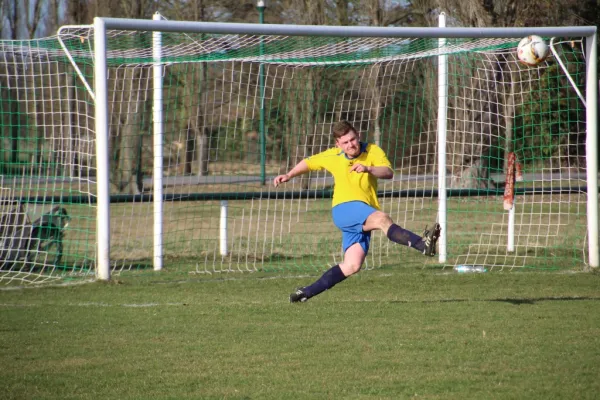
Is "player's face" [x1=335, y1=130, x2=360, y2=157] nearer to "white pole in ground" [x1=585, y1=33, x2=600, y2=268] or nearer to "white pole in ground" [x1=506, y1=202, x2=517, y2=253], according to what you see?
"white pole in ground" [x1=585, y1=33, x2=600, y2=268]

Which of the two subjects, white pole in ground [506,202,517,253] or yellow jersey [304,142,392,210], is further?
white pole in ground [506,202,517,253]

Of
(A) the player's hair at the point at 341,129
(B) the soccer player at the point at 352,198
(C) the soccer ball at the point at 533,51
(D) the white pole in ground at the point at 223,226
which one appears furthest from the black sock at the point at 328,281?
(D) the white pole in ground at the point at 223,226

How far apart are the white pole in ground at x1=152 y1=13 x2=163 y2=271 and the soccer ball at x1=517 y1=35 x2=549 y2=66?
4.58 metres

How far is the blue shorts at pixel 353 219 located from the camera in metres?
7.52

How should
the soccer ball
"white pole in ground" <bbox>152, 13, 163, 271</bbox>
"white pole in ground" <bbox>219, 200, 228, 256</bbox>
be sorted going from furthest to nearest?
"white pole in ground" <bbox>219, 200, 228, 256</bbox> < "white pole in ground" <bbox>152, 13, 163, 271</bbox> < the soccer ball

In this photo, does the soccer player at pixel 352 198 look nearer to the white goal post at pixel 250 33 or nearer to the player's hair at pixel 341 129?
the player's hair at pixel 341 129

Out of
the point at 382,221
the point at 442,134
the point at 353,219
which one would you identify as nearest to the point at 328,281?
the point at 353,219

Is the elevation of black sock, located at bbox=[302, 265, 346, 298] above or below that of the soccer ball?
below

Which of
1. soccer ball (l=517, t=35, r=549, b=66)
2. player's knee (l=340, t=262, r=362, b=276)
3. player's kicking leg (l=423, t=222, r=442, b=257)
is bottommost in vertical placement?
player's knee (l=340, t=262, r=362, b=276)

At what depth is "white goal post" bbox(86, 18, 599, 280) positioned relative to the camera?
9.46m

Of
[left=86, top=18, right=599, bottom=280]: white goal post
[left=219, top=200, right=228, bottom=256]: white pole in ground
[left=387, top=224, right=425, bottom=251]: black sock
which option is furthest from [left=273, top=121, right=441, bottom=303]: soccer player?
[left=219, top=200, right=228, bottom=256]: white pole in ground

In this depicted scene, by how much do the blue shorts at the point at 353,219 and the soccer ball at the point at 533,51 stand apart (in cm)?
309

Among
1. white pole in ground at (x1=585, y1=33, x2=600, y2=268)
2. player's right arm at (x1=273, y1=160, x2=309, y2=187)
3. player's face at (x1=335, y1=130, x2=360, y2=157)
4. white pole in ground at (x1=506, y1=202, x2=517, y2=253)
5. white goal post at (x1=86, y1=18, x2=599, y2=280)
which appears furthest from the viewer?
white pole in ground at (x1=506, y1=202, x2=517, y2=253)

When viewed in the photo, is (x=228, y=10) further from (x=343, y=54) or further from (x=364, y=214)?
(x=364, y=214)
